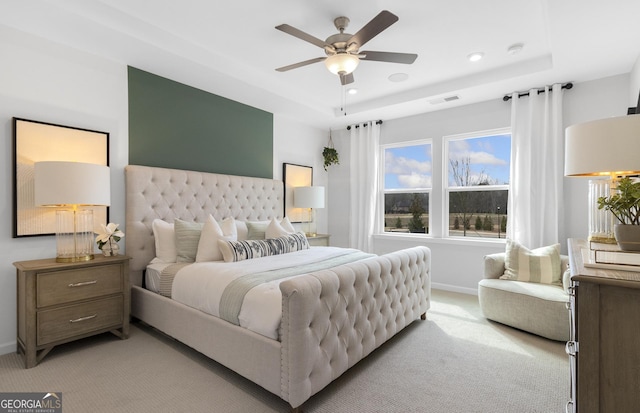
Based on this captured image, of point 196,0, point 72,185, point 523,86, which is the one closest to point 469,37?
point 523,86

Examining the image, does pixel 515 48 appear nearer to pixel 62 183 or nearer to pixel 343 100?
pixel 343 100

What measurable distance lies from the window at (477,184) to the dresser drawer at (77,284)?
4.21 metres

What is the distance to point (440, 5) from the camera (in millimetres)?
2463

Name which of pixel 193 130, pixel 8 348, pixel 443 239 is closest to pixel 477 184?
pixel 443 239

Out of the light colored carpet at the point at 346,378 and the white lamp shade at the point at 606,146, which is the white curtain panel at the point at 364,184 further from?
the white lamp shade at the point at 606,146

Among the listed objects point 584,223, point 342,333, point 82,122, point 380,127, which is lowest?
point 342,333

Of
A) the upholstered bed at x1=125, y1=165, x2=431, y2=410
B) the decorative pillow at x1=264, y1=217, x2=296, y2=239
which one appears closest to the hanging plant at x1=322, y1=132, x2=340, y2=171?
the upholstered bed at x1=125, y1=165, x2=431, y2=410

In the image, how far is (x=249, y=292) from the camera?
7.00 feet

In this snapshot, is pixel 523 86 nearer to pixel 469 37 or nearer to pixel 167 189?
pixel 469 37

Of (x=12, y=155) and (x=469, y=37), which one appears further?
(x=469, y=37)

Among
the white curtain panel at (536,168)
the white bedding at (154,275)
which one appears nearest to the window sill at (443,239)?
the white curtain panel at (536,168)

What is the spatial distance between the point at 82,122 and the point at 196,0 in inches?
61.9

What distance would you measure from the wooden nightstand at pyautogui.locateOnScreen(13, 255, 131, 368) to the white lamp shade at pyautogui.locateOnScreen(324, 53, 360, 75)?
8.04 feet

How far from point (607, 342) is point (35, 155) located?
382cm
